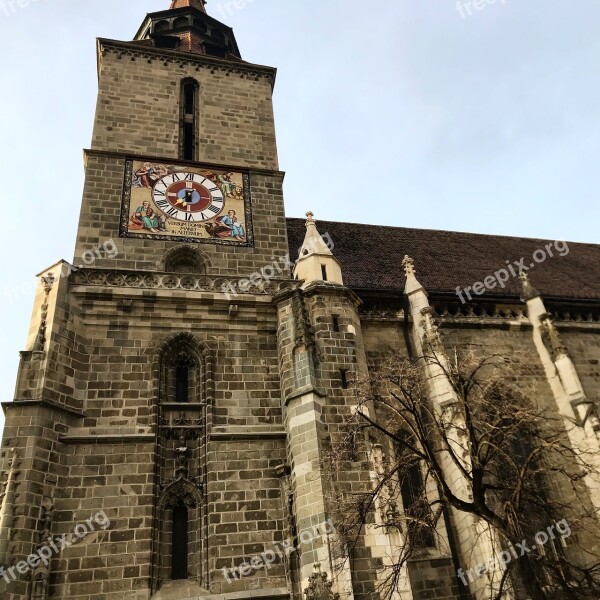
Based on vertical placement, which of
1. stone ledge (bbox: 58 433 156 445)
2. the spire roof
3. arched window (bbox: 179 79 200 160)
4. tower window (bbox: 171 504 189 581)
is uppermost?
the spire roof

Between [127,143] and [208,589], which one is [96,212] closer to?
[127,143]

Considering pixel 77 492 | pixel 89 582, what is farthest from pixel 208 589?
pixel 77 492

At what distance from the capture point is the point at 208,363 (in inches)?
476

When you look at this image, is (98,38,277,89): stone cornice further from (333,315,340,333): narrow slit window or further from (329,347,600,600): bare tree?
(329,347,600,600): bare tree

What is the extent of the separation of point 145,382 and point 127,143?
259 inches

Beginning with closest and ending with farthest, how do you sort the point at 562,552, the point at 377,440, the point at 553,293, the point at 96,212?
the point at 377,440
the point at 562,552
the point at 96,212
the point at 553,293

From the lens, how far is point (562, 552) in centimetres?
1183

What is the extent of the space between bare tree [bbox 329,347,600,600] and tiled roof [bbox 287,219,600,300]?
3.23 m

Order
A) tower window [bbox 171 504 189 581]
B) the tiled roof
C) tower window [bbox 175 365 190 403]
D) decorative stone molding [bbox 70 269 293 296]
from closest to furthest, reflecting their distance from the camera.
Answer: tower window [bbox 171 504 189 581] < tower window [bbox 175 365 190 403] < decorative stone molding [bbox 70 269 293 296] < the tiled roof

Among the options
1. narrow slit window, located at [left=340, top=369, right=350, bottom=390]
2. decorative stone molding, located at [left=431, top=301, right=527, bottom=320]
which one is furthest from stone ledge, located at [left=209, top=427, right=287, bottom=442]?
decorative stone molding, located at [left=431, top=301, right=527, bottom=320]

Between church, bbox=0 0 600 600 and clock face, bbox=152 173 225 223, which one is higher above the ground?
clock face, bbox=152 173 225 223

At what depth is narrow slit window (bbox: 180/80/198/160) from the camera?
16297mm

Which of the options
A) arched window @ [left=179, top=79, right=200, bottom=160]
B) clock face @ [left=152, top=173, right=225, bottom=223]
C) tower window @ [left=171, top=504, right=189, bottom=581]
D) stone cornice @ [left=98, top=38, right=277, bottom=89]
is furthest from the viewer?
stone cornice @ [left=98, top=38, right=277, bottom=89]

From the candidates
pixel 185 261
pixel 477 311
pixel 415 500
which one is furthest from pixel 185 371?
pixel 477 311
